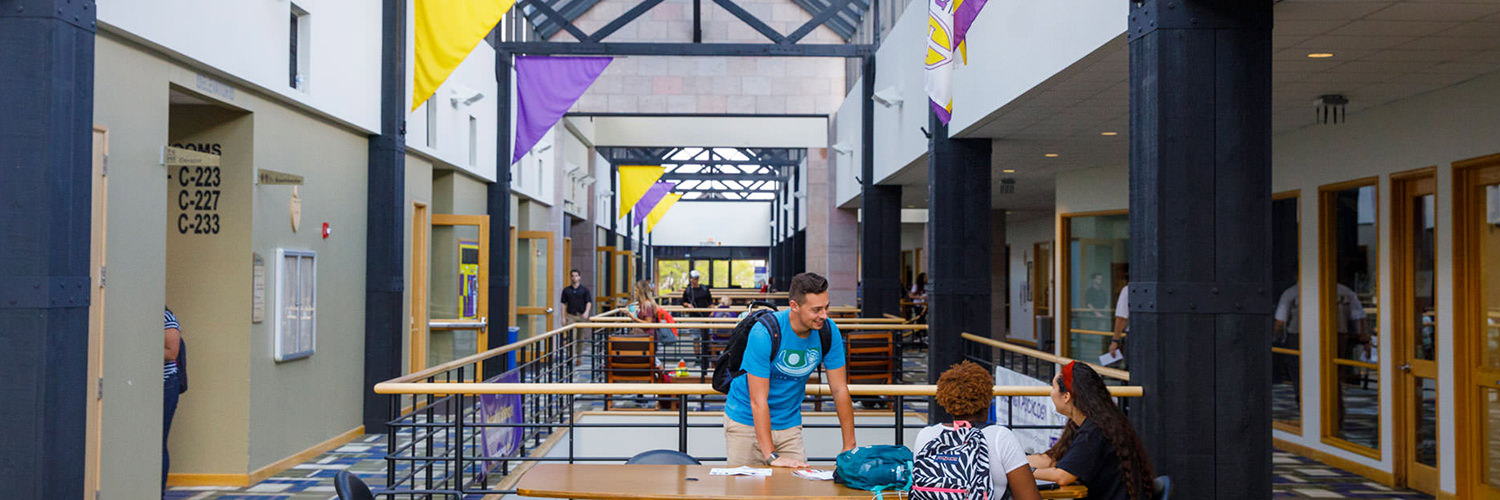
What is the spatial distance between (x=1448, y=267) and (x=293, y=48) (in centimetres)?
816

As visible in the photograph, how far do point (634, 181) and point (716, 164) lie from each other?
1064 cm

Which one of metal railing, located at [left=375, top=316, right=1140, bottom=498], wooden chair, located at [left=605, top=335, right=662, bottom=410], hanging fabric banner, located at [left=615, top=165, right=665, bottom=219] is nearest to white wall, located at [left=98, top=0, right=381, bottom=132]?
metal railing, located at [left=375, top=316, right=1140, bottom=498]

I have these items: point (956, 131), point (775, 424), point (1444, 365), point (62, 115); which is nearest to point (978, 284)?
point (956, 131)

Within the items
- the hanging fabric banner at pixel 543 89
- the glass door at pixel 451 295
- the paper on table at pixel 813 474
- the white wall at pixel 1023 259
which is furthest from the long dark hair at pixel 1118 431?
the white wall at pixel 1023 259

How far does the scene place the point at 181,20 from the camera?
20.9 feet

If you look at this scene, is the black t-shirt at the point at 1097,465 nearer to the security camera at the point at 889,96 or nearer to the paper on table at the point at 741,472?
the paper on table at the point at 741,472

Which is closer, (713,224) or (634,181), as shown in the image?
(634,181)

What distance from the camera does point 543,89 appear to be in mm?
12703

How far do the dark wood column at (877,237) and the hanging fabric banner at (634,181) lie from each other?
8.30 m

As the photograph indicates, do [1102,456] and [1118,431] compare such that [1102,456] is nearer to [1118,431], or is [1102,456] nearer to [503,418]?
[1118,431]

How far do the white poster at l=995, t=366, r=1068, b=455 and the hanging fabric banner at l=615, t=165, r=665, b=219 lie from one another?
14960 millimetres

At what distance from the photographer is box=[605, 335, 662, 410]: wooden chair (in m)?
10.6

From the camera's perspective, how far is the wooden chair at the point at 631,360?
34.8 feet

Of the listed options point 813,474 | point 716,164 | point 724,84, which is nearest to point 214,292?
point 813,474
